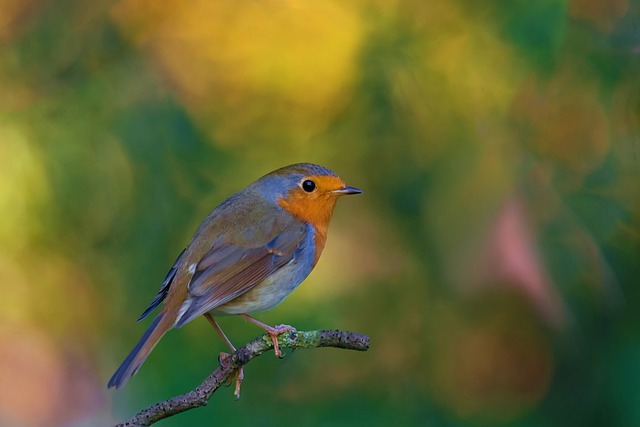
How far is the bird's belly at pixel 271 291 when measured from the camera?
97.0 inches

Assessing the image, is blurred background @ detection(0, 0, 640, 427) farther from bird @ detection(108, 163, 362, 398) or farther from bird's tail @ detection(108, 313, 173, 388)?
bird's tail @ detection(108, 313, 173, 388)

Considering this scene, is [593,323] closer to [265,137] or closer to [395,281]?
[395,281]

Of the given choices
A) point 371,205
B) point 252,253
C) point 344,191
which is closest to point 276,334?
point 252,253

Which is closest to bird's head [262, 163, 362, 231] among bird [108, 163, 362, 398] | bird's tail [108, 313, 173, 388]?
bird [108, 163, 362, 398]

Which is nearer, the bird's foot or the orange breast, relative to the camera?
the bird's foot

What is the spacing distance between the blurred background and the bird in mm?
811

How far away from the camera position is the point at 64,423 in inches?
141

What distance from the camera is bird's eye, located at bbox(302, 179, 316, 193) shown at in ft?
8.84

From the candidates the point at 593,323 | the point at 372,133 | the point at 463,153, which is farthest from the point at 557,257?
the point at 372,133

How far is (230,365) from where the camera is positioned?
165 cm

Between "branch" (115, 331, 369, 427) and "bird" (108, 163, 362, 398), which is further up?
"bird" (108, 163, 362, 398)

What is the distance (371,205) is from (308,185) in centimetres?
110

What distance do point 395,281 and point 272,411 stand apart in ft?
2.43

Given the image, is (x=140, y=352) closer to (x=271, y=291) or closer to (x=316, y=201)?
(x=271, y=291)
